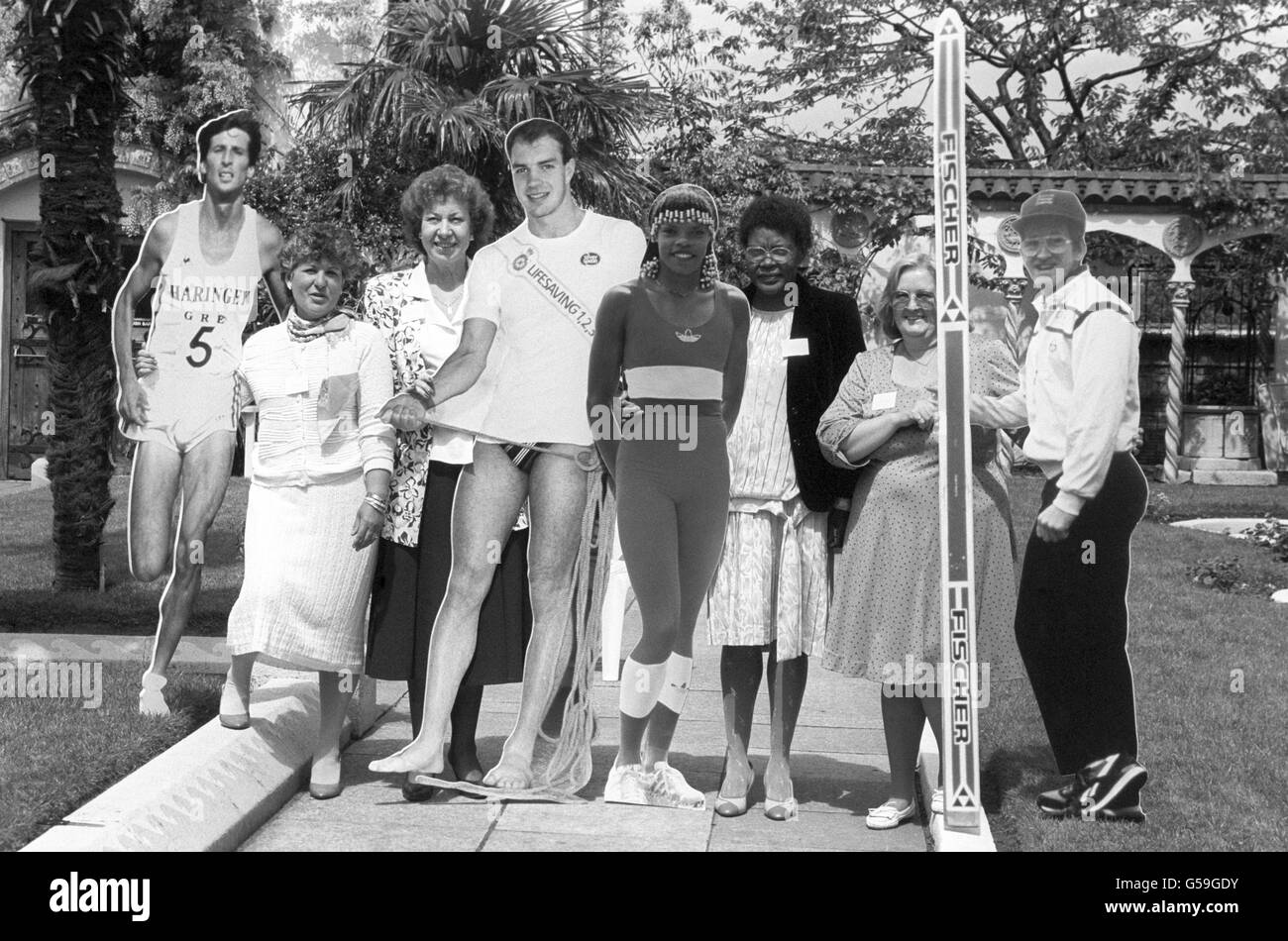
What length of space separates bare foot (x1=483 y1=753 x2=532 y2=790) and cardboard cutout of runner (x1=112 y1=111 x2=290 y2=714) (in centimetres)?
144

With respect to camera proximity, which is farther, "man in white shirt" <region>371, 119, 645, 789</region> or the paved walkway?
"man in white shirt" <region>371, 119, 645, 789</region>

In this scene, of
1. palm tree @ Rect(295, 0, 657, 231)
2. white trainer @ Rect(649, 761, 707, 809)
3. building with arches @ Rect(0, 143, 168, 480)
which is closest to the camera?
white trainer @ Rect(649, 761, 707, 809)

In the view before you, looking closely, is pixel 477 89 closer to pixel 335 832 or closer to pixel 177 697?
pixel 177 697

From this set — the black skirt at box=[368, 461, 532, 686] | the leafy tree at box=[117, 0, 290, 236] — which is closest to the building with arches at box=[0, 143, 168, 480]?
the leafy tree at box=[117, 0, 290, 236]

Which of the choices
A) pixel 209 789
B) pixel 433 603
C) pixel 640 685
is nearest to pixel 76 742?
pixel 209 789

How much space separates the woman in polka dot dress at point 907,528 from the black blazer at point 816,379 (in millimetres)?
106

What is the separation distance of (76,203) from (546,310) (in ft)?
9.53

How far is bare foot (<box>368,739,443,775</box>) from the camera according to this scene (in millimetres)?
5172

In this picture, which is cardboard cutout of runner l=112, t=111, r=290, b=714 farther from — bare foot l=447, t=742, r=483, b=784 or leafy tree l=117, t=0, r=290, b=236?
bare foot l=447, t=742, r=483, b=784

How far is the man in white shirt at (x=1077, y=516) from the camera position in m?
4.72

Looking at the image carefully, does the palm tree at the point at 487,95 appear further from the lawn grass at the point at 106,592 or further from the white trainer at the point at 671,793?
the white trainer at the point at 671,793

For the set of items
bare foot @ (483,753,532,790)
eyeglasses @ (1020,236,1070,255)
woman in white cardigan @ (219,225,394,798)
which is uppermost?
eyeglasses @ (1020,236,1070,255)

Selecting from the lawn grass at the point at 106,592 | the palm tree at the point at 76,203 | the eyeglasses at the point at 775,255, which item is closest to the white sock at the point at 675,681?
the eyeglasses at the point at 775,255

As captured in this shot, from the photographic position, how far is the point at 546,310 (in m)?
5.08
